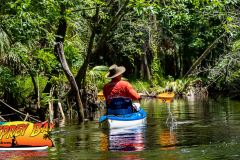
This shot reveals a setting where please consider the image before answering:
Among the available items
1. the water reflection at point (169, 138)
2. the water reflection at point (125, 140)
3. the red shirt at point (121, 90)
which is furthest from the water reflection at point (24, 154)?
the red shirt at point (121, 90)

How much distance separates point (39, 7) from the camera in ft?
32.4

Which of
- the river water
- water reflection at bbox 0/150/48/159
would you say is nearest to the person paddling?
the river water

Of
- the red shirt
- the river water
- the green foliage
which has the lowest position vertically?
the river water

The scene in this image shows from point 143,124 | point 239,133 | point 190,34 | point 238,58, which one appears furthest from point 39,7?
point 190,34

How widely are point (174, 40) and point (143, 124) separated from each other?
2302 cm

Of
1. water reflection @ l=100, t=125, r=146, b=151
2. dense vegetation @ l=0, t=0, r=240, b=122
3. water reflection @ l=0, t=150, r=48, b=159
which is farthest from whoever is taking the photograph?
dense vegetation @ l=0, t=0, r=240, b=122

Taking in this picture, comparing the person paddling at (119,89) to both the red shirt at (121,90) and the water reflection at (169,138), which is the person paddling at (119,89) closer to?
the red shirt at (121,90)

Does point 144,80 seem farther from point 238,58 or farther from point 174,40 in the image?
point 238,58

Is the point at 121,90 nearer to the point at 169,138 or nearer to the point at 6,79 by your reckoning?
the point at 169,138

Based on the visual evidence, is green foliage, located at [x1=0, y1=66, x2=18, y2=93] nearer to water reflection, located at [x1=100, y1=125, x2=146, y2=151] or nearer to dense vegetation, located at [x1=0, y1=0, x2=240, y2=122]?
dense vegetation, located at [x1=0, y1=0, x2=240, y2=122]

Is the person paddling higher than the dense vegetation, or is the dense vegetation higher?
the dense vegetation

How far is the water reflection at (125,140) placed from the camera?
6120 millimetres

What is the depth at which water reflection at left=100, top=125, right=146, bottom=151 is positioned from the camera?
6120 mm

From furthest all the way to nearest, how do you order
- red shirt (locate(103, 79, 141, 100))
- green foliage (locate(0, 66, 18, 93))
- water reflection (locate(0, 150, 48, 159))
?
green foliage (locate(0, 66, 18, 93))
red shirt (locate(103, 79, 141, 100))
water reflection (locate(0, 150, 48, 159))
